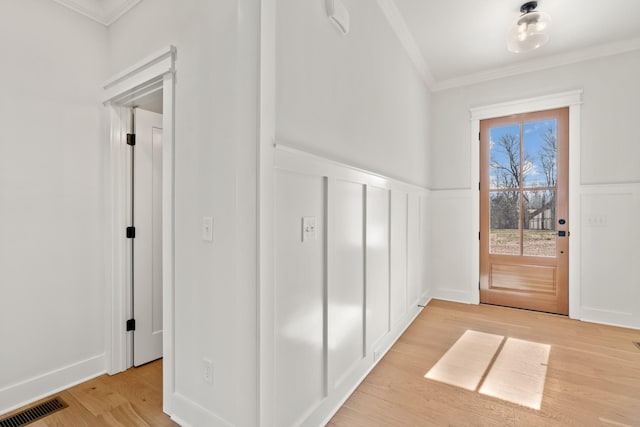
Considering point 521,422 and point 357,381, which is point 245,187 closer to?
point 357,381

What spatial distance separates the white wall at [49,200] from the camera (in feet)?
5.98

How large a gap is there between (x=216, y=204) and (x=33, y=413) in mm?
1714

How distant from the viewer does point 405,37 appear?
2.90 metres

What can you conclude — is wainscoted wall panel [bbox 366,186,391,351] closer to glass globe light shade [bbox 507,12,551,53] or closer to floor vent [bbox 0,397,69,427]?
glass globe light shade [bbox 507,12,551,53]

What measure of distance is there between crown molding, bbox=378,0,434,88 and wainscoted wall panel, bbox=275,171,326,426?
72.8 inches

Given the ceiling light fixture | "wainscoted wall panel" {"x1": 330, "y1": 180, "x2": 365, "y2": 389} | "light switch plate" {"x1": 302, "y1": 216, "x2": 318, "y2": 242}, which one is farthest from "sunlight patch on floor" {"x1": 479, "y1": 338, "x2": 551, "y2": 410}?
the ceiling light fixture

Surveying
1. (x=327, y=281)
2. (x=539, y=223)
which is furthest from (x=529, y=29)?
(x=327, y=281)

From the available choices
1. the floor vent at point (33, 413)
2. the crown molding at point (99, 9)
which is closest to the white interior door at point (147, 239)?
the floor vent at point (33, 413)

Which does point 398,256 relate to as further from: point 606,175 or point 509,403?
point 606,175

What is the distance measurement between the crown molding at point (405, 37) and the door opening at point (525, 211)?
988 mm

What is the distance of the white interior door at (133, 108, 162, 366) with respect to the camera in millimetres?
2281

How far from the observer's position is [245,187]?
49.9 inches

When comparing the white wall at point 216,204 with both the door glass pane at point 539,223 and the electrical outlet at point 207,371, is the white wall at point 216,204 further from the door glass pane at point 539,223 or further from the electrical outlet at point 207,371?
the door glass pane at point 539,223

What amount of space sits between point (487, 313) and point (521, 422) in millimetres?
1931
